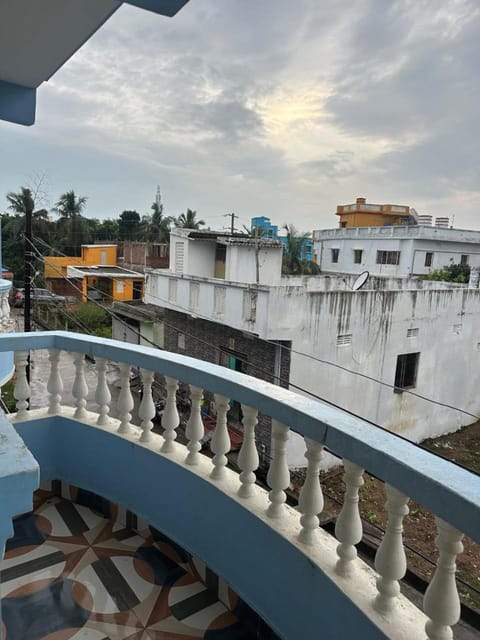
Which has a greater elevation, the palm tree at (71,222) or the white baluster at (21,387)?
the palm tree at (71,222)

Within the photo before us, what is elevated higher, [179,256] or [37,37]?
[37,37]

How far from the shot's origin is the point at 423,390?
10461 millimetres

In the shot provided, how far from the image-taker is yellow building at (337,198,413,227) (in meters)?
26.5

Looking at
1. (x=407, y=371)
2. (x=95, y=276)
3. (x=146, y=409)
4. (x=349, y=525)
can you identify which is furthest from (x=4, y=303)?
(x=95, y=276)

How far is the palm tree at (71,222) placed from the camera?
76.4 feet

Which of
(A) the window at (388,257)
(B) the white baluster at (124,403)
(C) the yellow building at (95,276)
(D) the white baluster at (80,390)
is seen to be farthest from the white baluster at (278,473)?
(A) the window at (388,257)

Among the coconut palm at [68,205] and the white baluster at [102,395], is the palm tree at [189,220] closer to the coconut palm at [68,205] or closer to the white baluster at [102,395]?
the coconut palm at [68,205]

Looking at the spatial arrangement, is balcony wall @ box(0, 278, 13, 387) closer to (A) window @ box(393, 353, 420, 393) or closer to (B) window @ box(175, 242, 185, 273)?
(B) window @ box(175, 242, 185, 273)

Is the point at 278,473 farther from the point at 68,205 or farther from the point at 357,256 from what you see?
the point at 68,205

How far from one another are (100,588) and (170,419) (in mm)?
607

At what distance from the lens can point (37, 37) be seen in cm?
141

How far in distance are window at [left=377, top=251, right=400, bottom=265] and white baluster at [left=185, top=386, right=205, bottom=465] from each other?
1941 centimetres

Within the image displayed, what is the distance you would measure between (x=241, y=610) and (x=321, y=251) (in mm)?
21948

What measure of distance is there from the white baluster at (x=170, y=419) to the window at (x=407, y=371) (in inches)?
356
